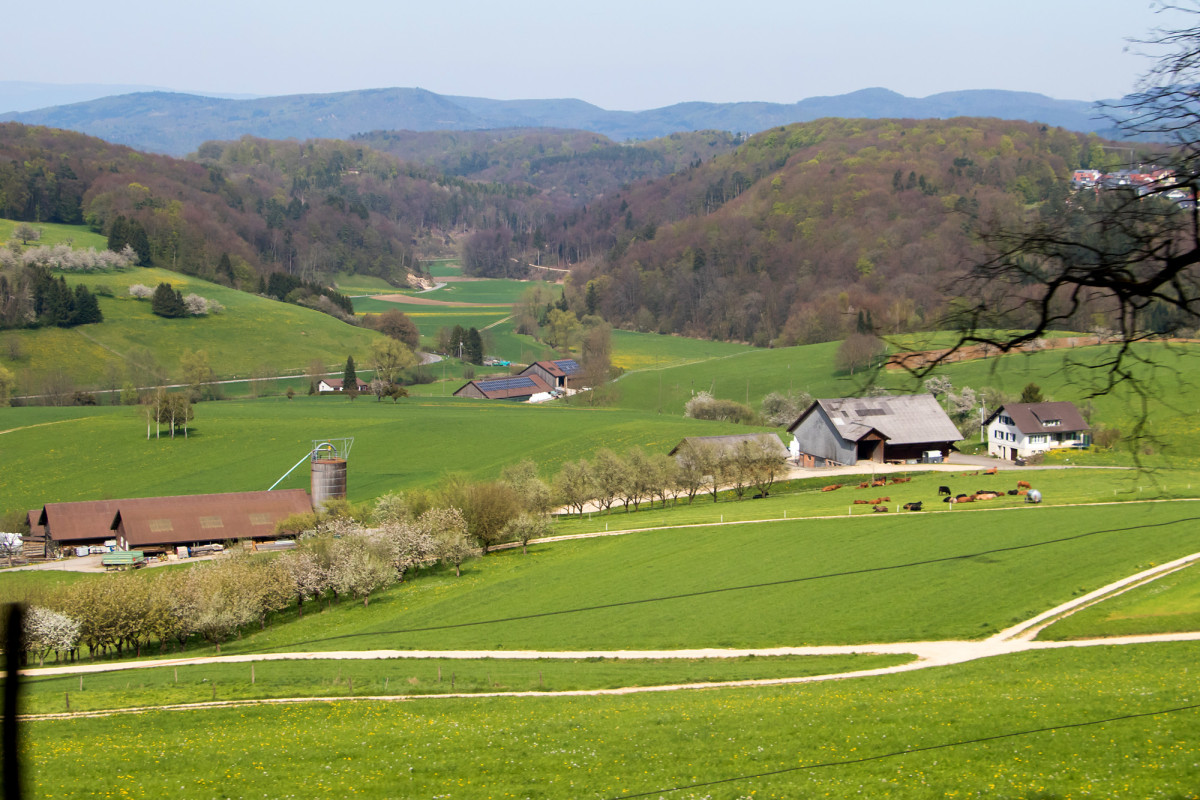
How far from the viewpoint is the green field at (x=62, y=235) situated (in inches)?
5994

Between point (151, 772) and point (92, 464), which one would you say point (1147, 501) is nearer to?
point (151, 772)

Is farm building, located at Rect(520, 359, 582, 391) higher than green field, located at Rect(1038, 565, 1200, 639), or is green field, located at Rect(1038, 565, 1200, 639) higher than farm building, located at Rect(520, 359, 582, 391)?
green field, located at Rect(1038, 565, 1200, 639)

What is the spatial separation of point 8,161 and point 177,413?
125454 mm

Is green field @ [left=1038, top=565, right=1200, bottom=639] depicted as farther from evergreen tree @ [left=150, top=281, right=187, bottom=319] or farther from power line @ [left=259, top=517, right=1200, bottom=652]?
evergreen tree @ [left=150, top=281, right=187, bottom=319]

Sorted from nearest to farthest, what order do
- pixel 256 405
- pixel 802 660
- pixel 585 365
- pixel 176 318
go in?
pixel 802 660
pixel 256 405
pixel 585 365
pixel 176 318

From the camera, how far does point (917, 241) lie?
166 m

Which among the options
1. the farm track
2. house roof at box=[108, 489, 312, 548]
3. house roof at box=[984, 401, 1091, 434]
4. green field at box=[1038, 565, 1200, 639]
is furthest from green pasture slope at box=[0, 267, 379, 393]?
green field at box=[1038, 565, 1200, 639]

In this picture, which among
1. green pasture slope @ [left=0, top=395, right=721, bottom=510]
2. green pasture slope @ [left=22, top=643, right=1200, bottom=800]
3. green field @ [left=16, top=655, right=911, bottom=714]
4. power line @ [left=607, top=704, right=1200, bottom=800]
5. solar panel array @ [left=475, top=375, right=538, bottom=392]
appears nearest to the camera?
green pasture slope @ [left=22, top=643, right=1200, bottom=800]

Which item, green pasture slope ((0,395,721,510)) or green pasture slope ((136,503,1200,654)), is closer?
green pasture slope ((136,503,1200,654))

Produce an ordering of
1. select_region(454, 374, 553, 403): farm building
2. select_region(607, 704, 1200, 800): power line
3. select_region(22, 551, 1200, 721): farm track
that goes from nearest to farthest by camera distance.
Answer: select_region(607, 704, 1200, 800): power line < select_region(22, 551, 1200, 721): farm track < select_region(454, 374, 553, 403): farm building

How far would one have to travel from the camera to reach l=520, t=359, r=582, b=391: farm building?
416 feet

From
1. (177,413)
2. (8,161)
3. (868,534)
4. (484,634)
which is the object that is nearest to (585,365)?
(177,413)

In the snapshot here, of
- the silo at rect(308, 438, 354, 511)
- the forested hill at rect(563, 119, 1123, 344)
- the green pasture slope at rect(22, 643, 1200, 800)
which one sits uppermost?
the forested hill at rect(563, 119, 1123, 344)

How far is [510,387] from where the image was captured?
12194 cm
